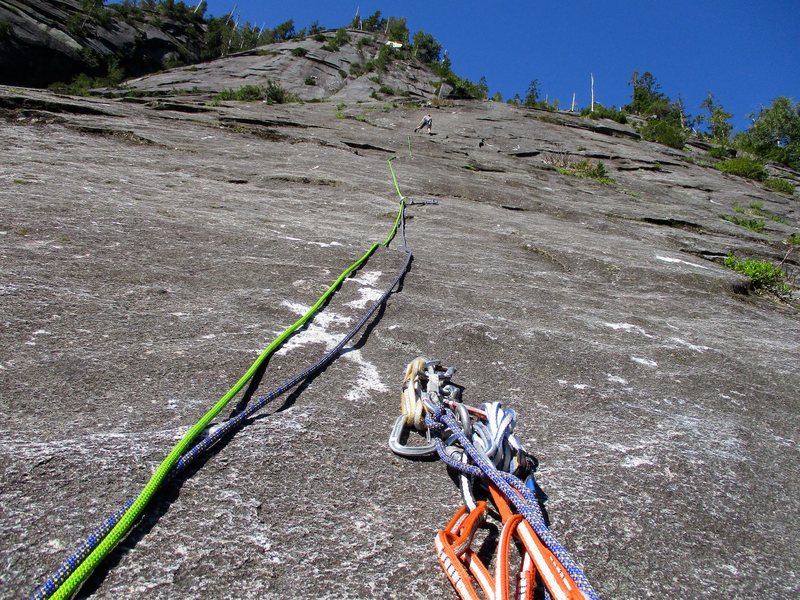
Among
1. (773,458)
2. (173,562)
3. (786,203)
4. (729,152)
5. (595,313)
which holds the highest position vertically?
(729,152)

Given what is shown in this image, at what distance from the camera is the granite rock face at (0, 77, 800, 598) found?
4.32 feet

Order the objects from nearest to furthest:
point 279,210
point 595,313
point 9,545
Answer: point 9,545
point 595,313
point 279,210

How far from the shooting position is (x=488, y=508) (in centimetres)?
151

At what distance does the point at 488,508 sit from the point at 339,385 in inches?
37.2

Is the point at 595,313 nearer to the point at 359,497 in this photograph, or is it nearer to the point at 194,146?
the point at 359,497

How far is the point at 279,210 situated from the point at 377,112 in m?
15.7

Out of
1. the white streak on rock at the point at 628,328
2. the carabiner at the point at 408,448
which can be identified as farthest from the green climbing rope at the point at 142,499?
the white streak on rock at the point at 628,328

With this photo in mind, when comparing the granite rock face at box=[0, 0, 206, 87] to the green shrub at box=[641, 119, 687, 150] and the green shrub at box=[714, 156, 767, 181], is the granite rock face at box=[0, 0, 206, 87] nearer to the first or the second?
the green shrub at box=[641, 119, 687, 150]

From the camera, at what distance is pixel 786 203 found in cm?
1497

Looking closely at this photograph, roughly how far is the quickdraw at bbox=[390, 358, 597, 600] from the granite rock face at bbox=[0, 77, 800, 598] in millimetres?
98

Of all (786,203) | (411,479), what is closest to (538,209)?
(411,479)

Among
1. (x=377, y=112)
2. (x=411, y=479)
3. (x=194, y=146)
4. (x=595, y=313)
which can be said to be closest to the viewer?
(x=411, y=479)

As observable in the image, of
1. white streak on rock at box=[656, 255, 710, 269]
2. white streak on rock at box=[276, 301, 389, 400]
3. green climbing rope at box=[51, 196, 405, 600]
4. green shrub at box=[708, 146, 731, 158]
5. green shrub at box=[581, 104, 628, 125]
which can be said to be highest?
green shrub at box=[581, 104, 628, 125]

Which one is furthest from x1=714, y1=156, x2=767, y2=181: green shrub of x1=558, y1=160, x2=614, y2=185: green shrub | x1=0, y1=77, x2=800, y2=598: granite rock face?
x1=0, y1=77, x2=800, y2=598: granite rock face
